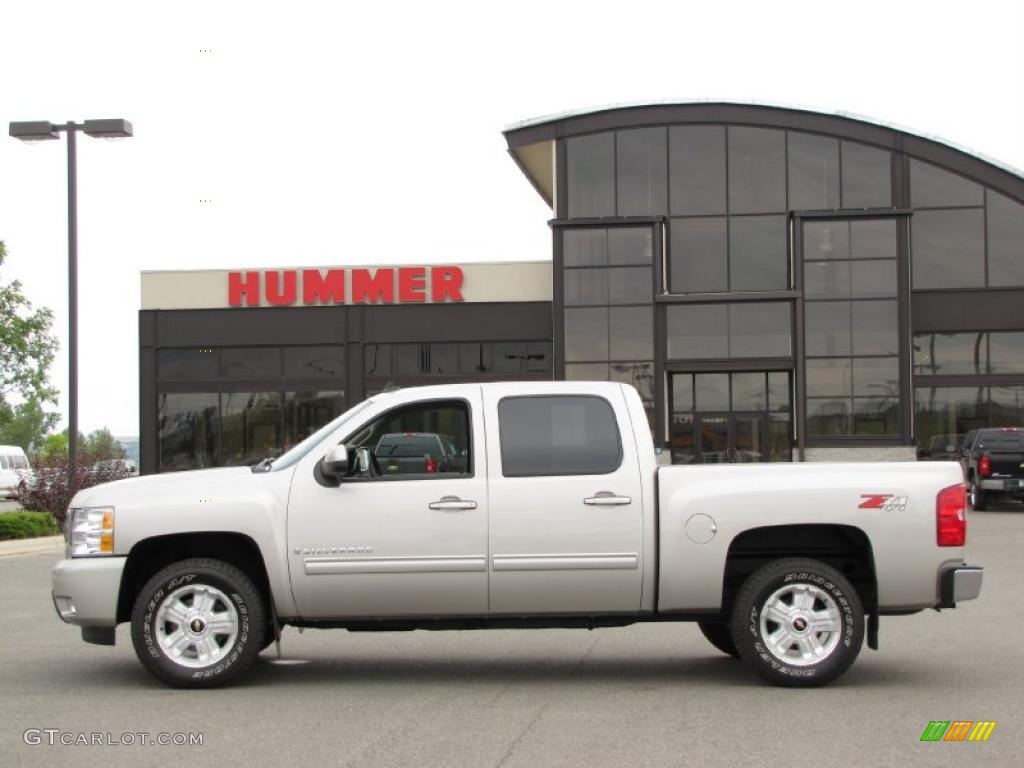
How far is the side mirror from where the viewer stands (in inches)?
332

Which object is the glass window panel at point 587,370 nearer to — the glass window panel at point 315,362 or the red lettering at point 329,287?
the glass window panel at point 315,362

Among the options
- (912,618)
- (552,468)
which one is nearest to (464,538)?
(552,468)

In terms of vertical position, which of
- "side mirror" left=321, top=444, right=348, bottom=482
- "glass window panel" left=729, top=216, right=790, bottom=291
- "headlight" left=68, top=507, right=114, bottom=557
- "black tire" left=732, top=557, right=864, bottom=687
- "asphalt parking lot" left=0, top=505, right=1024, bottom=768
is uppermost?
"glass window panel" left=729, top=216, right=790, bottom=291

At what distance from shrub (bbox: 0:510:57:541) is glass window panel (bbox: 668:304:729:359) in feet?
70.5

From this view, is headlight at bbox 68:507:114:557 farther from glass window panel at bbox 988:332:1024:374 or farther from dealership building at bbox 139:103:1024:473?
glass window panel at bbox 988:332:1024:374

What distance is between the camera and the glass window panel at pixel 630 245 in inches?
1614

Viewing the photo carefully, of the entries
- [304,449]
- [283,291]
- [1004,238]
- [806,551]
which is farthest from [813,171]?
[304,449]

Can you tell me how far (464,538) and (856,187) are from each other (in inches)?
1382

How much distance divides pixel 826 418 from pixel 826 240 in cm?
539

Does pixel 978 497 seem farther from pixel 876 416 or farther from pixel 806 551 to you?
pixel 806 551

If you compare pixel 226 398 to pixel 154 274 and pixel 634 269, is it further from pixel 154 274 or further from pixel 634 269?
pixel 634 269

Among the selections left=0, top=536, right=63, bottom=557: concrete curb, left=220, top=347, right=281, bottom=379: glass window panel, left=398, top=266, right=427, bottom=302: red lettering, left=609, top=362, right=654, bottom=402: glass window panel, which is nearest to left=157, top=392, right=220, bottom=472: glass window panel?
left=220, top=347, right=281, bottom=379: glass window panel

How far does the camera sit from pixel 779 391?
134 feet

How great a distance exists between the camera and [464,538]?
8594 millimetres
